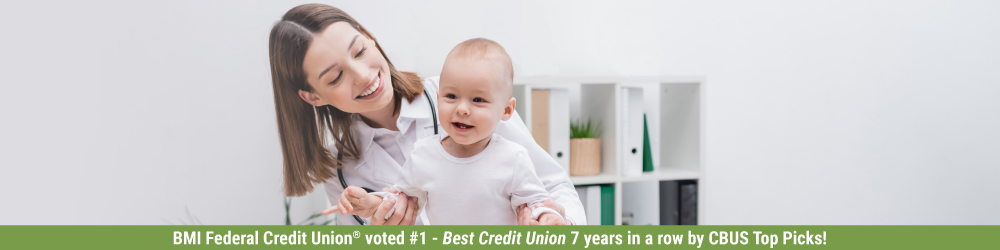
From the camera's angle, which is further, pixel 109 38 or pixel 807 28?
pixel 807 28

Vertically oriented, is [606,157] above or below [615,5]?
below

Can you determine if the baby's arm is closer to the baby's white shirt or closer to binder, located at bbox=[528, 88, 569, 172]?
the baby's white shirt

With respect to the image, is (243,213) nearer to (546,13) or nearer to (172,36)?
(172,36)

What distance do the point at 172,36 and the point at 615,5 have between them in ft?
4.11

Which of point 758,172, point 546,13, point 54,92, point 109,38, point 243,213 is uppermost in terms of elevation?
point 546,13

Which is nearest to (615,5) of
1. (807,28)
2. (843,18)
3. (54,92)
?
(807,28)

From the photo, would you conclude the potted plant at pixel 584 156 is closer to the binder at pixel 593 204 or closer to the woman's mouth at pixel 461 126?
the binder at pixel 593 204

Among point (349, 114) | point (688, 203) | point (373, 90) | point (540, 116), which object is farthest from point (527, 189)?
point (688, 203)

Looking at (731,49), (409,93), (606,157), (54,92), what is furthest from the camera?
(731,49)

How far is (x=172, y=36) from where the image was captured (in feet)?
5.50

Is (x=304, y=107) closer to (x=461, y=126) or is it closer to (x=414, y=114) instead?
(x=414, y=114)

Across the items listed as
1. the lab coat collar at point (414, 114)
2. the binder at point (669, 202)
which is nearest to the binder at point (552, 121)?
the binder at point (669, 202)

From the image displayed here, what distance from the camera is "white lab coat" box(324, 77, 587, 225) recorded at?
3.10 feet

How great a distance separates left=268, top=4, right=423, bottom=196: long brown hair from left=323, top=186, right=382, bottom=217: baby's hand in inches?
6.4
